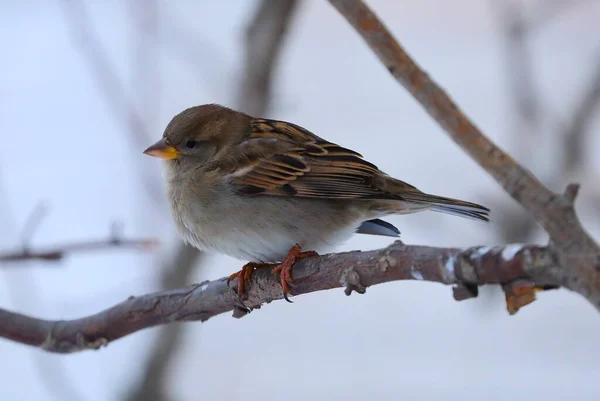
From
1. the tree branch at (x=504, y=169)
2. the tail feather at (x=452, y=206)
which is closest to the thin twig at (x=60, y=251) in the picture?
the tail feather at (x=452, y=206)

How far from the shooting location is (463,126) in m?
1.33

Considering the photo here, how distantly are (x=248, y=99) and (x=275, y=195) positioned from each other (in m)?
0.94

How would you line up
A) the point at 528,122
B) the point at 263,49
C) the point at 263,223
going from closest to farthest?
the point at 263,223 → the point at 263,49 → the point at 528,122

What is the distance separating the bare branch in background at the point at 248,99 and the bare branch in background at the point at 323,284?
1.06 m

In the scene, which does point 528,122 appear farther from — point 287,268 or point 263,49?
point 287,268

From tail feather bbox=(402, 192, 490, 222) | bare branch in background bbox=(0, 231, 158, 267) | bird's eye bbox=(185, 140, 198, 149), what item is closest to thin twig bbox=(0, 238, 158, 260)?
bare branch in background bbox=(0, 231, 158, 267)

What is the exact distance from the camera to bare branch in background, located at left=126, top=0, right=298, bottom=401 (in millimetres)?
3133

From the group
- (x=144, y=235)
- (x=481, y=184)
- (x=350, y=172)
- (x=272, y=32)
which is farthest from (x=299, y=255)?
(x=481, y=184)

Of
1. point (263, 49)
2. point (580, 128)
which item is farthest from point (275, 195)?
point (580, 128)

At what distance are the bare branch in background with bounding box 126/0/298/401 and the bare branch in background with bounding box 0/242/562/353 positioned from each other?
1.06 meters

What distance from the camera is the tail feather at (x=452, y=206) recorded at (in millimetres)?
2082

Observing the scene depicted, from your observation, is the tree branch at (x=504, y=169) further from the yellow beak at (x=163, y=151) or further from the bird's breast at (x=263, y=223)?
the yellow beak at (x=163, y=151)

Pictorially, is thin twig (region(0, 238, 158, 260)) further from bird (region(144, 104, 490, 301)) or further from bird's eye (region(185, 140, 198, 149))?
bird's eye (region(185, 140, 198, 149))

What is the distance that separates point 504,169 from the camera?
123cm
